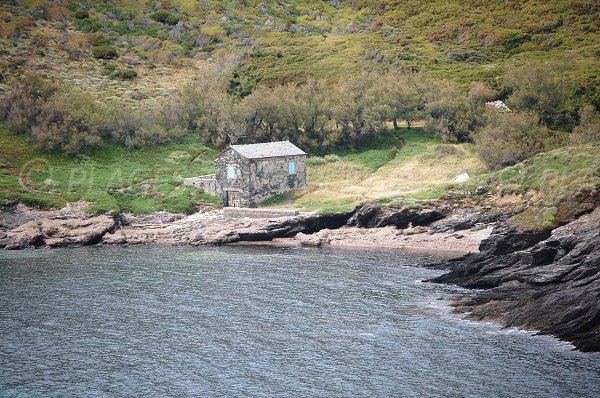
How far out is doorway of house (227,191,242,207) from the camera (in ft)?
299

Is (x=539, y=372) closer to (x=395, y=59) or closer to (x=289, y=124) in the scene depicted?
(x=289, y=124)

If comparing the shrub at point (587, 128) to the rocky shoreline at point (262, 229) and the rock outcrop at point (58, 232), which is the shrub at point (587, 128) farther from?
the rock outcrop at point (58, 232)

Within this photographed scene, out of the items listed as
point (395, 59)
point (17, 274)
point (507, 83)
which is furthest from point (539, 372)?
point (395, 59)

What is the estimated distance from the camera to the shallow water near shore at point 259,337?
42406mm

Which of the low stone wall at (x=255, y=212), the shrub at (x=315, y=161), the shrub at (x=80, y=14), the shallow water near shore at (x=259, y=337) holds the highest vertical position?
the shrub at (x=80, y=14)

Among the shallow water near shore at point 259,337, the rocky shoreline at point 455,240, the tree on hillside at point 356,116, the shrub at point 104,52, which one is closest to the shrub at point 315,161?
the tree on hillside at point 356,116

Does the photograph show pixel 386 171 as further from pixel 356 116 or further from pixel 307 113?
pixel 307 113

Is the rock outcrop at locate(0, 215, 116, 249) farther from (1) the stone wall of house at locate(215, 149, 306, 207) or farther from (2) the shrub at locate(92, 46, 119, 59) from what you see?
(2) the shrub at locate(92, 46, 119, 59)

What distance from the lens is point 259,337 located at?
165ft

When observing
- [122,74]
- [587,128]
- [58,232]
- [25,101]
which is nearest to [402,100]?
[587,128]

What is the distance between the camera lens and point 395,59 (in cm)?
12644

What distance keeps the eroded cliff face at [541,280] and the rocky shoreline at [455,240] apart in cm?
7

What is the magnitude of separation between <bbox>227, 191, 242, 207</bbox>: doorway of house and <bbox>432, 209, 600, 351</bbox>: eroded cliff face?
3010 cm

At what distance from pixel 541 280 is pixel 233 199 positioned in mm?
43080
